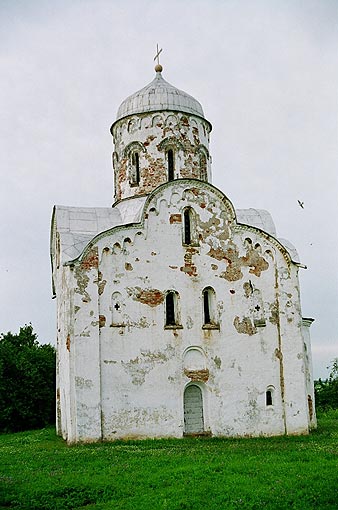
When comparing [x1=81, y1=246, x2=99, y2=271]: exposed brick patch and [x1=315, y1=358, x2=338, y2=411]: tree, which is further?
[x1=315, y1=358, x2=338, y2=411]: tree

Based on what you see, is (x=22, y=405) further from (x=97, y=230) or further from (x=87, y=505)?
(x=87, y=505)

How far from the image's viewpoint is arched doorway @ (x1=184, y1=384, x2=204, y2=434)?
19.8 m

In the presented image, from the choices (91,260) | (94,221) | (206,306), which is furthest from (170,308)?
(94,221)

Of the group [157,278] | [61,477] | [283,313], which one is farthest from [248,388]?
[61,477]

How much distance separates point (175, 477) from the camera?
12.4 meters

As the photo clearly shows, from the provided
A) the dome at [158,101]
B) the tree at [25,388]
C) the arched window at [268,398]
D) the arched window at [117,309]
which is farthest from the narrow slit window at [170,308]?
the tree at [25,388]

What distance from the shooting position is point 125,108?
24062 millimetres

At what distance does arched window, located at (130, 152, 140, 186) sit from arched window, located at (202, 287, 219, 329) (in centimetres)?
494

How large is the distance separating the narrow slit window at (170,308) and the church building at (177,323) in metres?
0.03

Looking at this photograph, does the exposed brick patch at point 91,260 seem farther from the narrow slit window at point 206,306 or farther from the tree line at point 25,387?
the tree line at point 25,387

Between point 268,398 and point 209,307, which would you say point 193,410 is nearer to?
point 268,398

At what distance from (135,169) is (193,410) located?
344 inches

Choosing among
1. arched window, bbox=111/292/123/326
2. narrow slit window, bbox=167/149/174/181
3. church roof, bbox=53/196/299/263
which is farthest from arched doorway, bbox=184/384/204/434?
narrow slit window, bbox=167/149/174/181

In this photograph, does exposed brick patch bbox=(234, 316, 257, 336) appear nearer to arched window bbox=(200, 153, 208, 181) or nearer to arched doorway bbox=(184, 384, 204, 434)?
arched doorway bbox=(184, 384, 204, 434)
